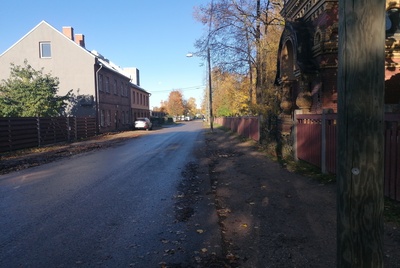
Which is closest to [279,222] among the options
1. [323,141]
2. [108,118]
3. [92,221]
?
[92,221]

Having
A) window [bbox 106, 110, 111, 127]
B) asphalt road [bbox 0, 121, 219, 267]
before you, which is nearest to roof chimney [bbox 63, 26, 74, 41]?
window [bbox 106, 110, 111, 127]

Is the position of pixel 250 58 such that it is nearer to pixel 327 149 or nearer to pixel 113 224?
pixel 327 149

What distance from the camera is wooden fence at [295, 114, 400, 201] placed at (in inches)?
204

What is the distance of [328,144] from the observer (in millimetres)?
7902

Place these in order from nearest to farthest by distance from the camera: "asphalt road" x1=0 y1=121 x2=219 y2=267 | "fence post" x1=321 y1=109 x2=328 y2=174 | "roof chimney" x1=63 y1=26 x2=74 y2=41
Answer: "asphalt road" x1=0 y1=121 x2=219 y2=267 < "fence post" x1=321 y1=109 x2=328 y2=174 < "roof chimney" x1=63 y1=26 x2=74 y2=41

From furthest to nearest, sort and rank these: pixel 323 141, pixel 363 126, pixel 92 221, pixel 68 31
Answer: pixel 68 31 < pixel 323 141 < pixel 92 221 < pixel 363 126

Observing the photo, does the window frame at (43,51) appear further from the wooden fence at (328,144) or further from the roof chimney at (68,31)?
the wooden fence at (328,144)

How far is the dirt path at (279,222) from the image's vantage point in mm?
3832

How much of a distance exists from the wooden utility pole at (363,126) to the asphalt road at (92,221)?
2370 mm

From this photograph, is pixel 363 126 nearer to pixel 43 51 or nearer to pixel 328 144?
pixel 328 144

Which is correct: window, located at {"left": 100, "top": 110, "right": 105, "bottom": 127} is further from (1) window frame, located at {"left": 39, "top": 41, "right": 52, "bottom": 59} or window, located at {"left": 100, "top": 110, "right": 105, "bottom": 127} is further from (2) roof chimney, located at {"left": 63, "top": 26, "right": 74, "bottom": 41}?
(2) roof chimney, located at {"left": 63, "top": 26, "right": 74, "bottom": 41}

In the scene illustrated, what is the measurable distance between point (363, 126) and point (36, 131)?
68.1 feet

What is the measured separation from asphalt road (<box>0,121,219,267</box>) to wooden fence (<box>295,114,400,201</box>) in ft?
10.4

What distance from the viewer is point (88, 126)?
29.0 meters
